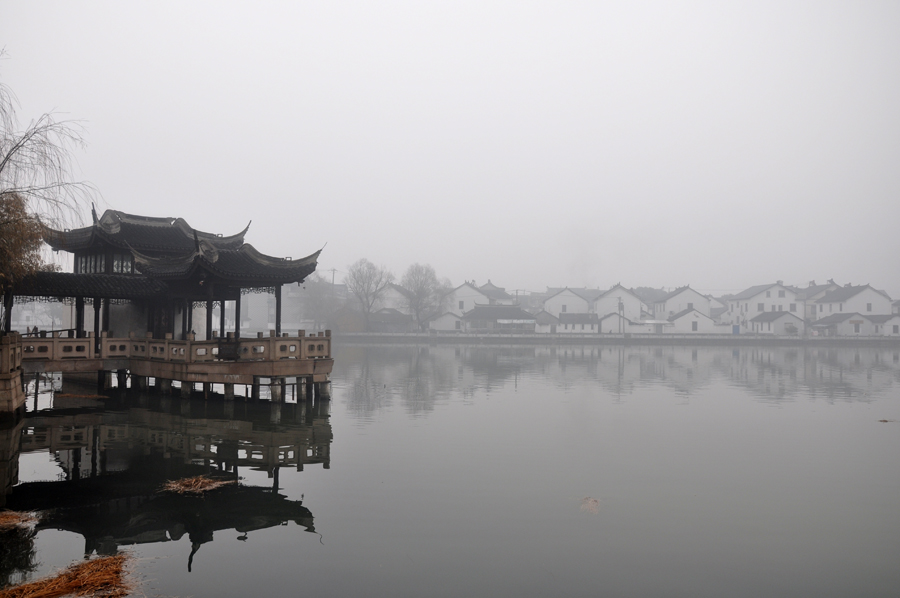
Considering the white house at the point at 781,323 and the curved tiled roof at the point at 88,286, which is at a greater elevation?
the curved tiled roof at the point at 88,286

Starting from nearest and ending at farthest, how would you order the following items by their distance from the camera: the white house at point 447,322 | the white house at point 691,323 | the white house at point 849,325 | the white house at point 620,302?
the white house at point 849,325 < the white house at point 691,323 < the white house at point 447,322 < the white house at point 620,302

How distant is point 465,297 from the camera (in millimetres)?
87312

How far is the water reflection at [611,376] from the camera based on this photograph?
24.7m

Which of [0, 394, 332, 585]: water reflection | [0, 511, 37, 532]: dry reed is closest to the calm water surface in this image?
[0, 394, 332, 585]: water reflection

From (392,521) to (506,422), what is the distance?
9.19m

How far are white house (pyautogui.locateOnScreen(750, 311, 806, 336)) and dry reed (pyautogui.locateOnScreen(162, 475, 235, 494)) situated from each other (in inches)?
2952

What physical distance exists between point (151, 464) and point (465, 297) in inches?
2985

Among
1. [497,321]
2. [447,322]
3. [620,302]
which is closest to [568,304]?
[620,302]

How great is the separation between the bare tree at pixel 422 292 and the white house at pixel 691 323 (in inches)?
1141

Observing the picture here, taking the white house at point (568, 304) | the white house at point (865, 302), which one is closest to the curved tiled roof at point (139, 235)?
the white house at point (568, 304)

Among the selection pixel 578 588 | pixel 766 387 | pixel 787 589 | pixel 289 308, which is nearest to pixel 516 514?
pixel 578 588

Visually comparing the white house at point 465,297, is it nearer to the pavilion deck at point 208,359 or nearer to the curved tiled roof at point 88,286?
the curved tiled roof at point 88,286

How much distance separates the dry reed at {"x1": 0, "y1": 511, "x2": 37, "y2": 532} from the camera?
8.21 metres

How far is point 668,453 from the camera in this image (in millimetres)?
14109
